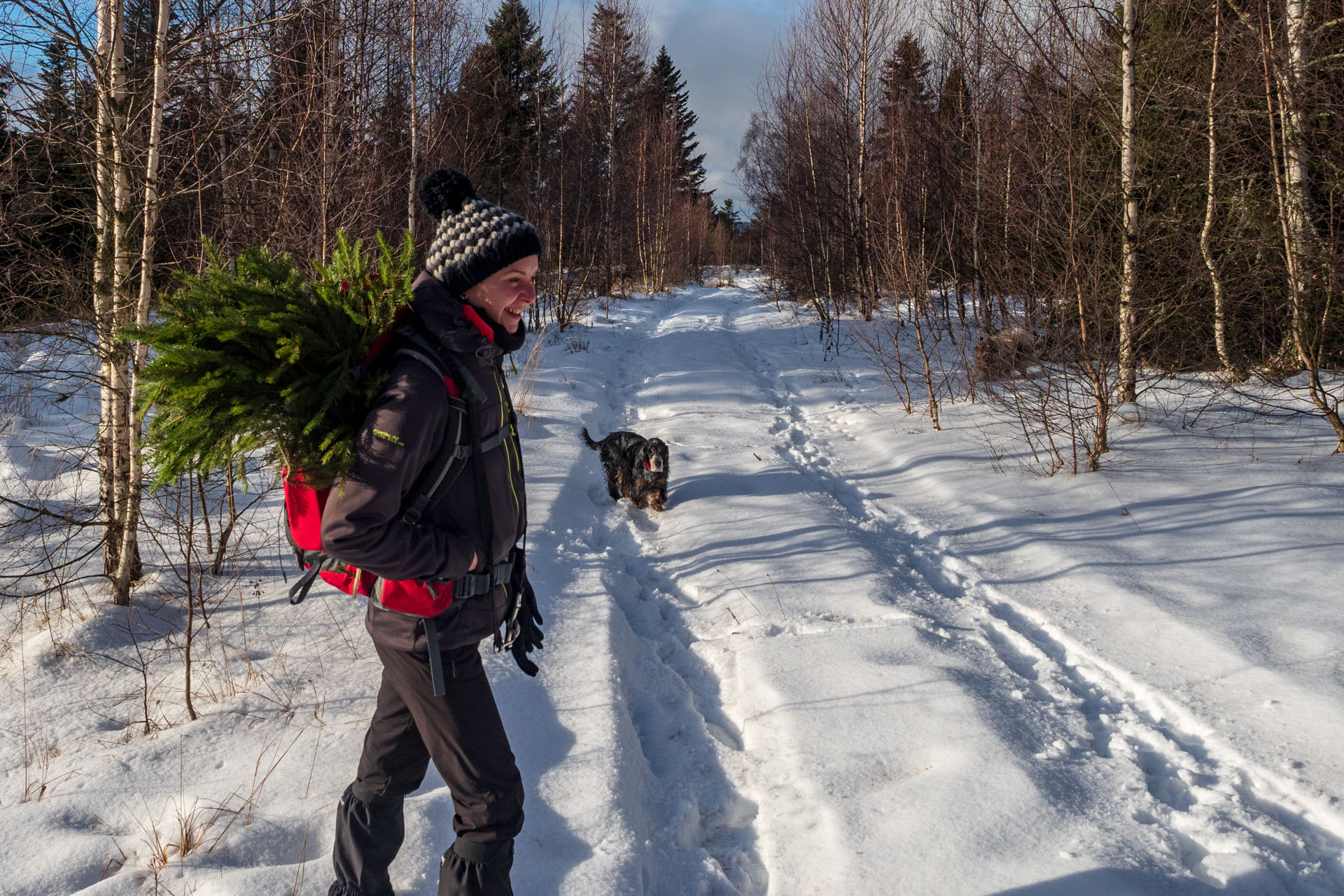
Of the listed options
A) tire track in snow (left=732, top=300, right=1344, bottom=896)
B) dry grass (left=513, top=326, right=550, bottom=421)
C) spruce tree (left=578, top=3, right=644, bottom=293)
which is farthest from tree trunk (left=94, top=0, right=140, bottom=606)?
spruce tree (left=578, top=3, right=644, bottom=293)

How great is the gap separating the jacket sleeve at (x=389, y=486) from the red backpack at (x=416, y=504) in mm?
61

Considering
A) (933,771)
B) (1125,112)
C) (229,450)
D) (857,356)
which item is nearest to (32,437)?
(229,450)

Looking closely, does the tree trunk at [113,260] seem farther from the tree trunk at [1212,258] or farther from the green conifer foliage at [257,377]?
the tree trunk at [1212,258]

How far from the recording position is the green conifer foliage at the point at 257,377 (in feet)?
5.84

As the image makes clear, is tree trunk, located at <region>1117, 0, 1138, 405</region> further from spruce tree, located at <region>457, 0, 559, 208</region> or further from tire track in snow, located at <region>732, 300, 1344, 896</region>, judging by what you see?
spruce tree, located at <region>457, 0, 559, 208</region>

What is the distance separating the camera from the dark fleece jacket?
1.79m

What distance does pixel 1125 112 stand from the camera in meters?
7.70

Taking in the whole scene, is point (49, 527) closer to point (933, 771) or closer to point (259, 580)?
point (259, 580)

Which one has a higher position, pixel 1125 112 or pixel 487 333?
pixel 1125 112

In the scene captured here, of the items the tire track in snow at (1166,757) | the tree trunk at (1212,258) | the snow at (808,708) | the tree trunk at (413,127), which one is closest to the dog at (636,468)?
the snow at (808,708)

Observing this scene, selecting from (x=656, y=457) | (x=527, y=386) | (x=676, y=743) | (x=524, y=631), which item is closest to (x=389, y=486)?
(x=524, y=631)

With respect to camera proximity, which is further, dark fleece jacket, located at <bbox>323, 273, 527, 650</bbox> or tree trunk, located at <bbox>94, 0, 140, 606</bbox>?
tree trunk, located at <bbox>94, 0, 140, 606</bbox>

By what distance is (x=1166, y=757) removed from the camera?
10.6 feet

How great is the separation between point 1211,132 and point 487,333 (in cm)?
928
